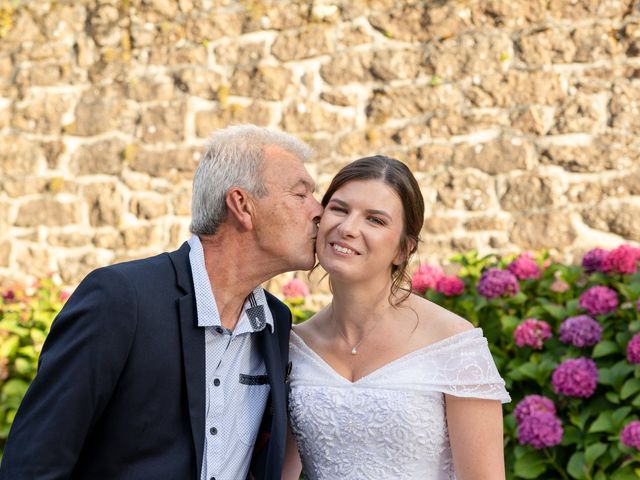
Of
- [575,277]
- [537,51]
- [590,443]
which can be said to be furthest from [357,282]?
[537,51]

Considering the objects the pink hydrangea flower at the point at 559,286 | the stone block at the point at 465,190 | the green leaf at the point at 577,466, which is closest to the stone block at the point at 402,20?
the stone block at the point at 465,190

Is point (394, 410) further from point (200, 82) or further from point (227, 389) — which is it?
point (200, 82)

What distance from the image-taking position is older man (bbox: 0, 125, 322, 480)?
2.32 m

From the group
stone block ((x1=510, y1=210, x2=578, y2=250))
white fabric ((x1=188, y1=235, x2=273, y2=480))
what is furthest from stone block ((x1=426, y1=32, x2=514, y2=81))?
white fabric ((x1=188, y1=235, x2=273, y2=480))

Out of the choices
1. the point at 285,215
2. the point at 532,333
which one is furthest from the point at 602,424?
Answer: the point at 285,215

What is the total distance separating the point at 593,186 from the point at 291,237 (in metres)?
2.52

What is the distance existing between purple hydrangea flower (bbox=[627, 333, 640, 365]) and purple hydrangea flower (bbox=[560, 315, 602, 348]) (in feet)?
0.57

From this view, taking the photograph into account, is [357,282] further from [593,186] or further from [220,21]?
[220,21]

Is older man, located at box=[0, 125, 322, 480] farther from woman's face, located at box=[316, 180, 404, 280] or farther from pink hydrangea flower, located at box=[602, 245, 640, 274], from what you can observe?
pink hydrangea flower, located at box=[602, 245, 640, 274]

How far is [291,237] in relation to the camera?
9.08ft

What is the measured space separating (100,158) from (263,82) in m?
1.25

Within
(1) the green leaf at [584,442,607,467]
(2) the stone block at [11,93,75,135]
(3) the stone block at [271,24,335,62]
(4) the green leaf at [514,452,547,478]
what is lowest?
(4) the green leaf at [514,452,547,478]

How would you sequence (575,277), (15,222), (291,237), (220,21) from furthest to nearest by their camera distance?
1. (15,222)
2. (220,21)
3. (575,277)
4. (291,237)

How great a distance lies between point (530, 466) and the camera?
143 inches
